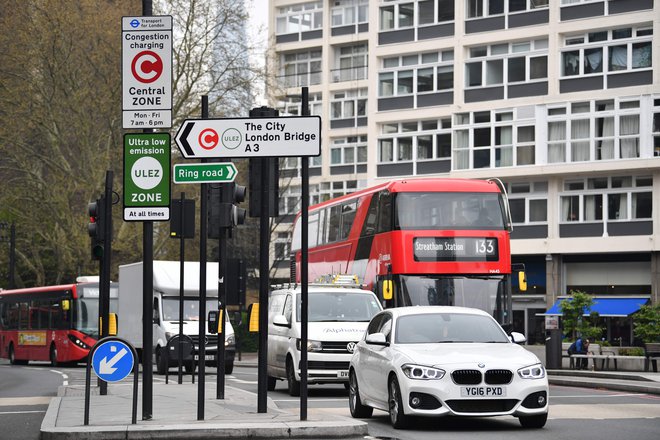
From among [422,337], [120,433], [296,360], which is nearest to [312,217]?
[296,360]

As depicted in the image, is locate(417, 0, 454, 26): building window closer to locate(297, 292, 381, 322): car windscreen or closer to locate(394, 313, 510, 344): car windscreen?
A: locate(297, 292, 381, 322): car windscreen

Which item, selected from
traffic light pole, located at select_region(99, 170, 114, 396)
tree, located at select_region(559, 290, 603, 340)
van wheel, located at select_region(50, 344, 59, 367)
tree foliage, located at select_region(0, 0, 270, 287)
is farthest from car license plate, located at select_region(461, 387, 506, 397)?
tree foliage, located at select_region(0, 0, 270, 287)

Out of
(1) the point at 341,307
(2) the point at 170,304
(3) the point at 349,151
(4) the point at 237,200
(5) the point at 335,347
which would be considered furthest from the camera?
(3) the point at 349,151

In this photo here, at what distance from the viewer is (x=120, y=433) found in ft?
45.1

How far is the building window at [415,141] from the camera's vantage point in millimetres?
62625

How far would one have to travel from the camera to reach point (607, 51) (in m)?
56.6

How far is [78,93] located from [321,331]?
2995 centimetres

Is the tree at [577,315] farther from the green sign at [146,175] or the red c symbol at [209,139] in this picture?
the green sign at [146,175]

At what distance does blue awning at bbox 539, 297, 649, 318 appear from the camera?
5494 centimetres

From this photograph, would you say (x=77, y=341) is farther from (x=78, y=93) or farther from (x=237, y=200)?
(x=237, y=200)

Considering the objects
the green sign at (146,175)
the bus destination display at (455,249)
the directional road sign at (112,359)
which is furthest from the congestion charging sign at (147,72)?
the bus destination display at (455,249)

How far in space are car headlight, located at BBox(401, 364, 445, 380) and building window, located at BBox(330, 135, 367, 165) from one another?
60.0 metres

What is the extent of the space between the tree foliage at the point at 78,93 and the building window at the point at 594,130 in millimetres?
14460

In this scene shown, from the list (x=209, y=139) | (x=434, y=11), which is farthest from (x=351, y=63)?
(x=209, y=139)
